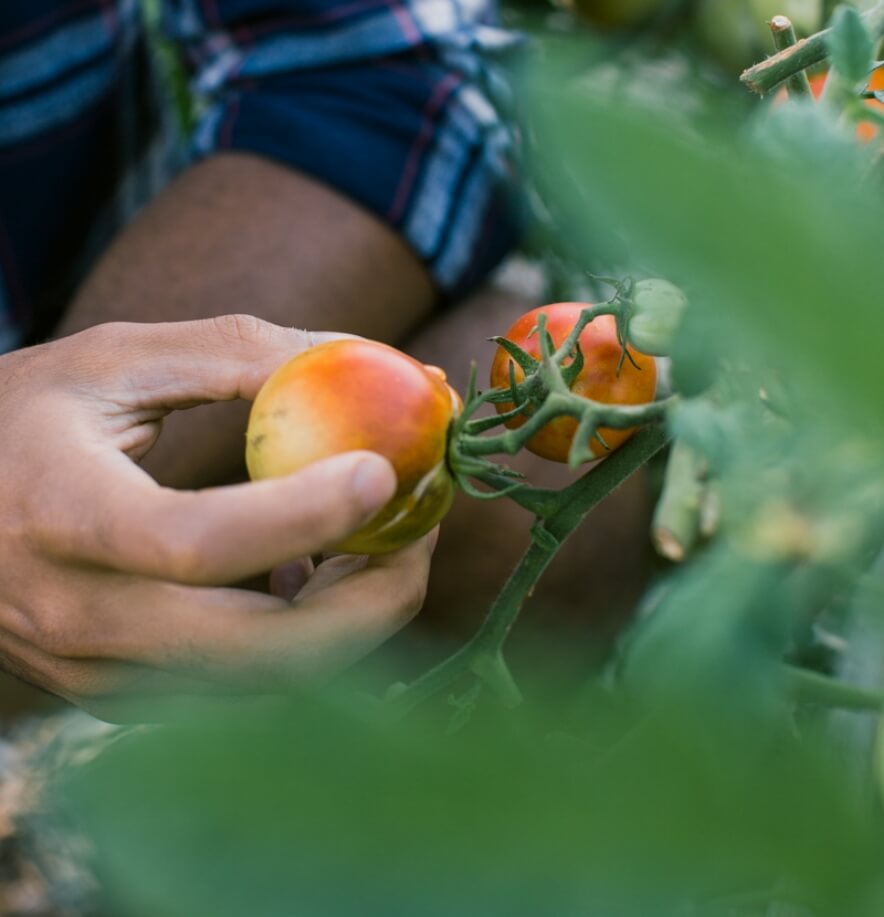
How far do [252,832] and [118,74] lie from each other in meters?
1.10

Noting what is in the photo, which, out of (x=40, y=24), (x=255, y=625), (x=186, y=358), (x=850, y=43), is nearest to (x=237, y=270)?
(x=40, y=24)

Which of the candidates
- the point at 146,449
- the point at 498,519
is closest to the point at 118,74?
the point at 498,519

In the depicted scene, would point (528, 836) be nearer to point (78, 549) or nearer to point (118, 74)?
point (78, 549)

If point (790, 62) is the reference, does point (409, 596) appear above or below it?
below

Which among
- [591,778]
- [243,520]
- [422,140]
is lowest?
[422,140]

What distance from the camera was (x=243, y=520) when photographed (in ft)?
1.19

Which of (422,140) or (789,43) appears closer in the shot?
(789,43)

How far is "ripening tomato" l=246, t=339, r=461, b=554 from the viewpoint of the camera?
38cm

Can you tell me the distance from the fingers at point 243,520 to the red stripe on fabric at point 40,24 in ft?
2.42

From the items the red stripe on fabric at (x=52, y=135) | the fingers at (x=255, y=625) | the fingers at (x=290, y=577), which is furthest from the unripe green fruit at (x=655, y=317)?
the red stripe on fabric at (x=52, y=135)

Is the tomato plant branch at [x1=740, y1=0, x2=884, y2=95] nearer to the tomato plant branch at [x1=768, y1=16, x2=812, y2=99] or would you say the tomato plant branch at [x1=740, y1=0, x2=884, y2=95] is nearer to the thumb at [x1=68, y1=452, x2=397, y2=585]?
the tomato plant branch at [x1=768, y1=16, x2=812, y2=99]

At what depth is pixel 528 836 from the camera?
0.49 ft

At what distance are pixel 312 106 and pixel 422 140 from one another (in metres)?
0.10

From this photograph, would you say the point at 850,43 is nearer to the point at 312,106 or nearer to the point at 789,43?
the point at 789,43
